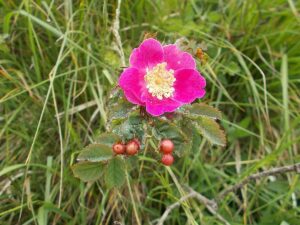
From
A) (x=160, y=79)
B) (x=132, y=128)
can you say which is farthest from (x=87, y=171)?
(x=160, y=79)

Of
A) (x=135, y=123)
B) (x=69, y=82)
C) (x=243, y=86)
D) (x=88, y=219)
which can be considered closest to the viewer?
(x=135, y=123)

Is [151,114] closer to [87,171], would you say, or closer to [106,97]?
[87,171]

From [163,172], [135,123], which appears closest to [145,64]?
[135,123]

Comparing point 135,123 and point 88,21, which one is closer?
point 135,123

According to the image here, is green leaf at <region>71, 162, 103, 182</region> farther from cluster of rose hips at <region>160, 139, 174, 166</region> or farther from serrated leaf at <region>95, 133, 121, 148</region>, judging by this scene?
cluster of rose hips at <region>160, 139, 174, 166</region>

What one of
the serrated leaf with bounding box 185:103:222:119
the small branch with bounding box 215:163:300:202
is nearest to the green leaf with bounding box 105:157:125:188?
the serrated leaf with bounding box 185:103:222:119

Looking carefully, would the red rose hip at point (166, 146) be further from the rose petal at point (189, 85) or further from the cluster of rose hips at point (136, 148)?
the rose petal at point (189, 85)

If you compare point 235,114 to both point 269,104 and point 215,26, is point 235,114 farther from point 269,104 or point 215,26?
point 215,26
